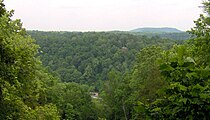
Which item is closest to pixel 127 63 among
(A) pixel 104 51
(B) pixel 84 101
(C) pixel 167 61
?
(A) pixel 104 51

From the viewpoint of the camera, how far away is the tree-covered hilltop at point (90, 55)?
94750 millimetres

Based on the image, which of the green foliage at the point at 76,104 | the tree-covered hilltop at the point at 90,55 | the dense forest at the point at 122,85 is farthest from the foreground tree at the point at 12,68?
the tree-covered hilltop at the point at 90,55

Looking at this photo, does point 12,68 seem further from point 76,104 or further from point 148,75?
point 76,104

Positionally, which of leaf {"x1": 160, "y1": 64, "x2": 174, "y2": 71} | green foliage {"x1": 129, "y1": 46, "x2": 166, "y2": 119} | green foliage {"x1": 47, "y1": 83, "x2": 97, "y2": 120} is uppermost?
leaf {"x1": 160, "y1": 64, "x2": 174, "y2": 71}

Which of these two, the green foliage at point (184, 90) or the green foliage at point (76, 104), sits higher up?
the green foliage at point (184, 90)

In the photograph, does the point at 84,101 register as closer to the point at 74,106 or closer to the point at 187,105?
the point at 74,106

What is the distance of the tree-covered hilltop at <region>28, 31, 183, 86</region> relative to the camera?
94750mm

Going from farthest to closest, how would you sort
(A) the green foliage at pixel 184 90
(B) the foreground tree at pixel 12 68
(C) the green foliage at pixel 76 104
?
(C) the green foliage at pixel 76 104
(B) the foreground tree at pixel 12 68
(A) the green foliage at pixel 184 90

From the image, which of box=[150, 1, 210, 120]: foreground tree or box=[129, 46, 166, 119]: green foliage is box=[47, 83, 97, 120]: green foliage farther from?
box=[150, 1, 210, 120]: foreground tree

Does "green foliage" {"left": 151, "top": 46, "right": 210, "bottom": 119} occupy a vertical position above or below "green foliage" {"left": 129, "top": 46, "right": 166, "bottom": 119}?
above

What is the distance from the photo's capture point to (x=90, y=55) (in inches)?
4218

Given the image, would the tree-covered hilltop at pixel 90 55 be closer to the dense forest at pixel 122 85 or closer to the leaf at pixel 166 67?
the dense forest at pixel 122 85

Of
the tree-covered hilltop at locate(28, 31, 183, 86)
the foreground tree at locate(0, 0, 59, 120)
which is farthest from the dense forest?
the tree-covered hilltop at locate(28, 31, 183, 86)

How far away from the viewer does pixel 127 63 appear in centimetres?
9575
